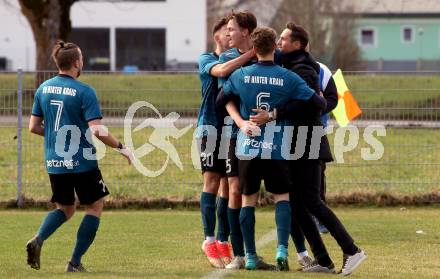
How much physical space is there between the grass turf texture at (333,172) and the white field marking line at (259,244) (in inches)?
128

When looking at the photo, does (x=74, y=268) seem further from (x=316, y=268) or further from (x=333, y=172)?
(x=333, y=172)

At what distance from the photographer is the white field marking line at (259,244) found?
8995 millimetres

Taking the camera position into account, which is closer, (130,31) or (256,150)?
(256,150)

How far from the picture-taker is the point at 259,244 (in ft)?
37.4

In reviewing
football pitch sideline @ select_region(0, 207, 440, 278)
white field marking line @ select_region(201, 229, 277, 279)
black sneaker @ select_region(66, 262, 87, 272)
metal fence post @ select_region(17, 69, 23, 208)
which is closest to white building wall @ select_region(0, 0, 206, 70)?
metal fence post @ select_region(17, 69, 23, 208)

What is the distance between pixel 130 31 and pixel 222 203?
56.6 metres

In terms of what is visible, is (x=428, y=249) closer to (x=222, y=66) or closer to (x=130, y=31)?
(x=222, y=66)

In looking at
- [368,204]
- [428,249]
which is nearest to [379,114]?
[368,204]

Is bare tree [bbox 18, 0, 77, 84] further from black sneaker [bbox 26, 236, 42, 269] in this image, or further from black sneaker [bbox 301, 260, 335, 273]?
black sneaker [bbox 301, 260, 335, 273]

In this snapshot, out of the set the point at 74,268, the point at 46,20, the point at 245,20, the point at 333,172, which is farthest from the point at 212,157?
the point at 46,20

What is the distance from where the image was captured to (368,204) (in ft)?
50.4

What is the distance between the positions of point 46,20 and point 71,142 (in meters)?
20.5

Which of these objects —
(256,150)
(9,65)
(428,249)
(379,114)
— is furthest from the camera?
(9,65)

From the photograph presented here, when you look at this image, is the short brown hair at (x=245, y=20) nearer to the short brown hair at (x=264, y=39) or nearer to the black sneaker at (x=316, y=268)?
the short brown hair at (x=264, y=39)
